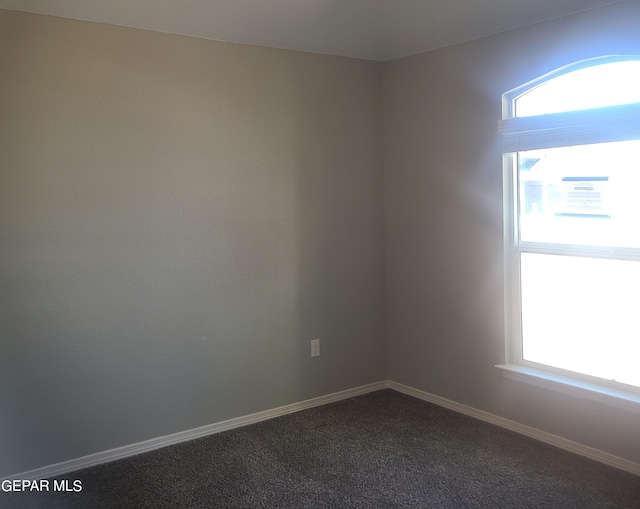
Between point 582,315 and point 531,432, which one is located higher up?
point 582,315

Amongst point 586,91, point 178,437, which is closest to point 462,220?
point 586,91

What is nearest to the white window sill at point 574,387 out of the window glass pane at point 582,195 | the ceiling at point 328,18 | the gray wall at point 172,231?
the window glass pane at point 582,195

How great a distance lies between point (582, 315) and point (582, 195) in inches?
24.1

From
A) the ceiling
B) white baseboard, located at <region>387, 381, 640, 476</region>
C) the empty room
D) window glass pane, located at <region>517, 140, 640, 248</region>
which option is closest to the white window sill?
the empty room

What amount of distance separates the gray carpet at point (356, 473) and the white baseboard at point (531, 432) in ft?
0.14

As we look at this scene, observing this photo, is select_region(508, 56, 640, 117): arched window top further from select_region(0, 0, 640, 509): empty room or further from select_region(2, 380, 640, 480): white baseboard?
select_region(2, 380, 640, 480): white baseboard

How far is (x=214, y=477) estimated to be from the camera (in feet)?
9.45

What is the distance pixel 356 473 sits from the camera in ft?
9.55

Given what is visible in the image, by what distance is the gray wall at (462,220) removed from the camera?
2971 mm

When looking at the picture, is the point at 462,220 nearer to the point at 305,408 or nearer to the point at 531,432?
the point at 531,432

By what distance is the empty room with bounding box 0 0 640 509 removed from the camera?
279 cm

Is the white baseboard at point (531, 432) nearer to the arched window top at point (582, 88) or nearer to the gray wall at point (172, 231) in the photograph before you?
the gray wall at point (172, 231)

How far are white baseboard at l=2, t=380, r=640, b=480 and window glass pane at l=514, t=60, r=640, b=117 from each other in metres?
1.71

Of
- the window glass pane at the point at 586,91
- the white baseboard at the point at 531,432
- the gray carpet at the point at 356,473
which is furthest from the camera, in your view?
the white baseboard at the point at 531,432
